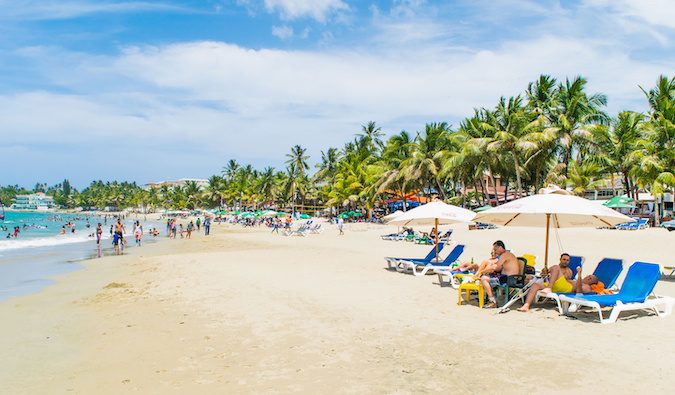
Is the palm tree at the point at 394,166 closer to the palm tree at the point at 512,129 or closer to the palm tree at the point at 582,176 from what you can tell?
the palm tree at the point at 512,129

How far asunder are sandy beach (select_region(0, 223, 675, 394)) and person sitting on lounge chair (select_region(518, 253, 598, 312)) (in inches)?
12.2

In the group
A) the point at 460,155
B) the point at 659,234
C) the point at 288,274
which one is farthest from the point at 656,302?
the point at 460,155

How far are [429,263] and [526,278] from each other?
11.5ft

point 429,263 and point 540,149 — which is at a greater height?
point 540,149

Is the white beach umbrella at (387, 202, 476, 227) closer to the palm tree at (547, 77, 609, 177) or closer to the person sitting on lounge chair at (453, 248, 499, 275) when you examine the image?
the person sitting on lounge chair at (453, 248, 499, 275)

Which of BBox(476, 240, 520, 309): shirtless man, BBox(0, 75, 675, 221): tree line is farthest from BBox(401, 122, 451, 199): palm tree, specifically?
BBox(476, 240, 520, 309): shirtless man

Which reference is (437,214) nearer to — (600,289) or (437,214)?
(437,214)

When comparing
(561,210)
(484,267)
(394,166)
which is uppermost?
(394,166)

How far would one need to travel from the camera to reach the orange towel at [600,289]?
21.1ft

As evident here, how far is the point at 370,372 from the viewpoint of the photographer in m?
4.29

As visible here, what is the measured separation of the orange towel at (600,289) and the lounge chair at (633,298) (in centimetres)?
19

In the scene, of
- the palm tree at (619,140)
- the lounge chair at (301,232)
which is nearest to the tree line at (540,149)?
the palm tree at (619,140)

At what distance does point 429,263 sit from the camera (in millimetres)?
10391

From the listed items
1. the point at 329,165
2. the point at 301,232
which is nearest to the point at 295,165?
the point at 329,165
